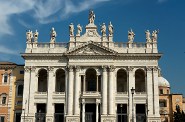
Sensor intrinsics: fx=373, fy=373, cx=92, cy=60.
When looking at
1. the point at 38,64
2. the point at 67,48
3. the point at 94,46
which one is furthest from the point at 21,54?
the point at 94,46

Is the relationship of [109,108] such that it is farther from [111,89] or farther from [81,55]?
[81,55]

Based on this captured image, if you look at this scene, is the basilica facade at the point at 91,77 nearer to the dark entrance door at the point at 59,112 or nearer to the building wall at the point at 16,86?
the dark entrance door at the point at 59,112

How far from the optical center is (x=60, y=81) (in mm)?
65688

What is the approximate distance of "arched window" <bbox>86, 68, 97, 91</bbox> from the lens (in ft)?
209

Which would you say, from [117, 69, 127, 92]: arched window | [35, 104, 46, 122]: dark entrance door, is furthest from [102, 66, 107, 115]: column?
[35, 104, 46, 122]: dark entrance door

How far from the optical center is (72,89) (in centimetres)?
6134

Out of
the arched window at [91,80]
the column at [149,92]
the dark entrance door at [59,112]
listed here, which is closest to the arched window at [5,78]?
the dark entrance door at [59,112]

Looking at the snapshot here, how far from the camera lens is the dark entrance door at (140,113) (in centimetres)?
6091

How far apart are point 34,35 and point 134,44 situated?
57.1 ft

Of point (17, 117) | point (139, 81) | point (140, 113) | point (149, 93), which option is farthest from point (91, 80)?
point (17, 117)

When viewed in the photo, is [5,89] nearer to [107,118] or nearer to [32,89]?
[32,89]

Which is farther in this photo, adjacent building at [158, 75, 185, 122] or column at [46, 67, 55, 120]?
adjacent building at [158, 75, 185, 122]

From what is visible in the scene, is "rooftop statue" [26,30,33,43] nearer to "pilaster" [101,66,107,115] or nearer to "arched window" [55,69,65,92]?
"arched window" [55,69,65,92]

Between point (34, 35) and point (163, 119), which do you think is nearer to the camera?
point (34, 35)
